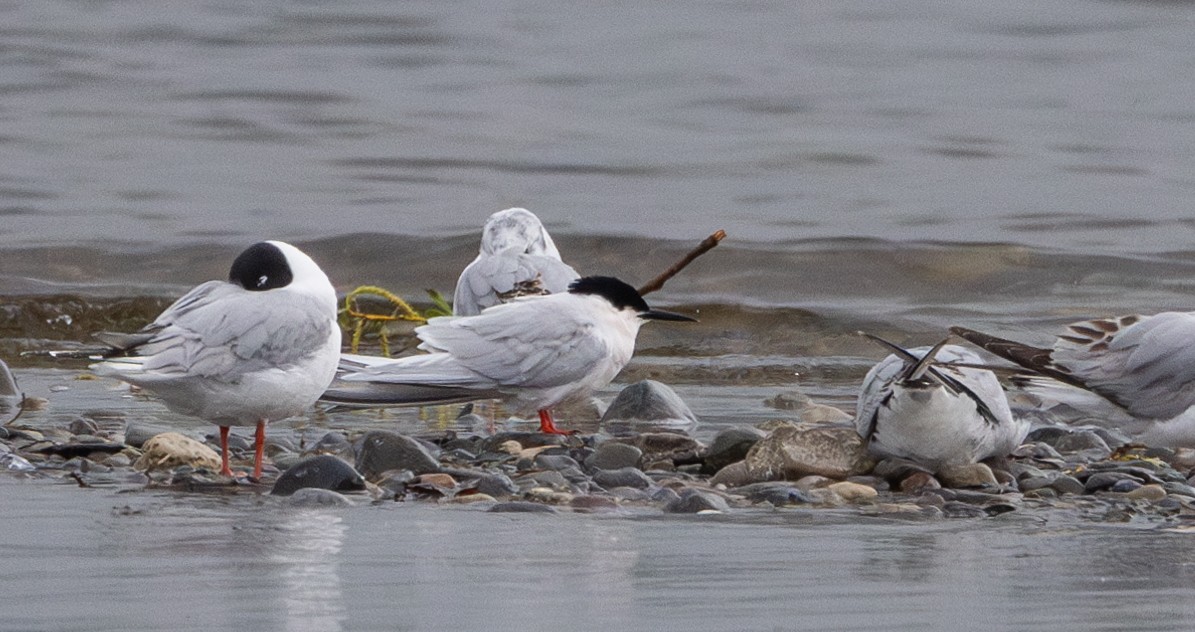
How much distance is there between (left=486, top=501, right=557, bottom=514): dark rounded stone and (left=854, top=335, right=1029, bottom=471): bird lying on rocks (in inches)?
42.8

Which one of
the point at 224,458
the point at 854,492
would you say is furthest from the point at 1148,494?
the point at 224,458

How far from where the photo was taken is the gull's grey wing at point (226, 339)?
5223 mm

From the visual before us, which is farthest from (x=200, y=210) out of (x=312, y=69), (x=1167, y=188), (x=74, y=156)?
(x=1167, y=188)

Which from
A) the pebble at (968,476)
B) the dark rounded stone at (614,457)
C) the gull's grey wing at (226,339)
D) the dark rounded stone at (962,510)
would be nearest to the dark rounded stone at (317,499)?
the gull's grey wing at (226,339)

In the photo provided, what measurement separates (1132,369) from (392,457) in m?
2.41

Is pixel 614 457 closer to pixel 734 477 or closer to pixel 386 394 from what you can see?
pixel 734 477

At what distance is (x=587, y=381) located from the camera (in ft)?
21.4

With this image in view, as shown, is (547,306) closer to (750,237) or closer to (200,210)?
(750,237)

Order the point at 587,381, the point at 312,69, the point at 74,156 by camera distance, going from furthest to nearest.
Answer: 1. the point at 312,69
2. the point at 74,156
3. the point at 587,381

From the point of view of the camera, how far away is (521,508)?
450 centimetres

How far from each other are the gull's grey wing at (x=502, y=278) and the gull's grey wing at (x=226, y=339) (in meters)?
2.42

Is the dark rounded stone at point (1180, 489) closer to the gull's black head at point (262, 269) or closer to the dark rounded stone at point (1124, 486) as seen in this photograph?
the dark rounded stone at point (1124, 486)

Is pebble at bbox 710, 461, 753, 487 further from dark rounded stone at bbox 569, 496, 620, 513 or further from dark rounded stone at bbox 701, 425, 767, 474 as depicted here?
dark rounded stone at bbox 569, 496, 620, 513

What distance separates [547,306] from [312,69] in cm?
1354
